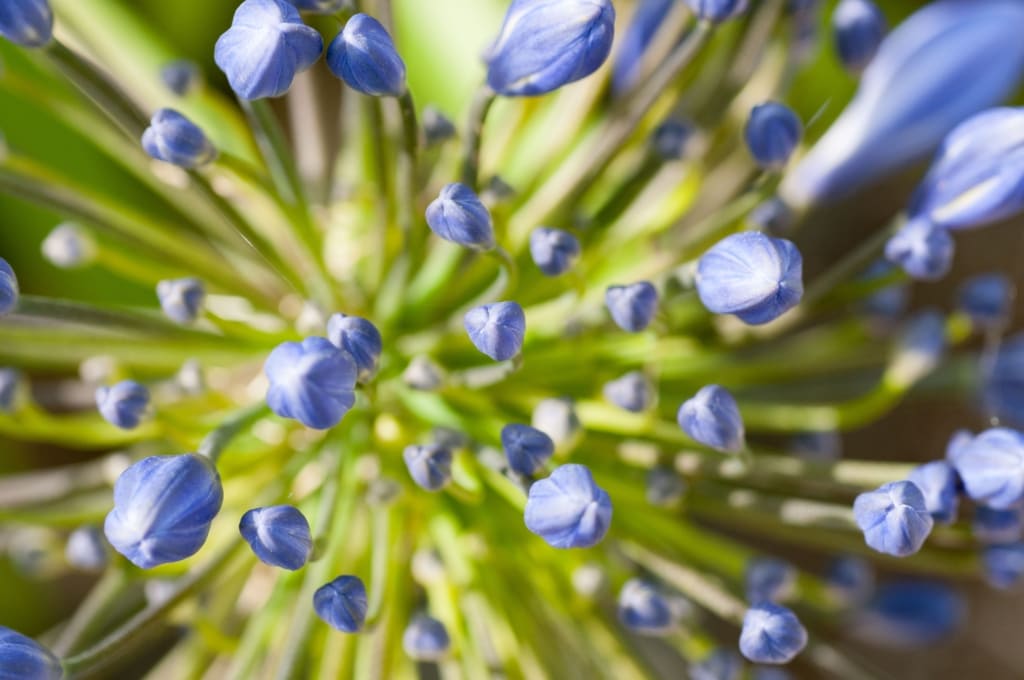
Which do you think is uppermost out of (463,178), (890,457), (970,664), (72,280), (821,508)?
(463,178)

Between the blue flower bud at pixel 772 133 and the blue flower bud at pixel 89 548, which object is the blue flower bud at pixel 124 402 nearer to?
the blue flower bud at pixel 89 548

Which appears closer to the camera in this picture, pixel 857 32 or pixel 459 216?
pixel 459 216

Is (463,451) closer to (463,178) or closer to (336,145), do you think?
(463,178)

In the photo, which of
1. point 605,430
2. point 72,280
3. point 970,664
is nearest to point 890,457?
point 970,664

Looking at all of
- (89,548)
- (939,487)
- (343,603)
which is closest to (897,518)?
(939,487)

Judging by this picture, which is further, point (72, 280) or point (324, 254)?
point (72, 280)

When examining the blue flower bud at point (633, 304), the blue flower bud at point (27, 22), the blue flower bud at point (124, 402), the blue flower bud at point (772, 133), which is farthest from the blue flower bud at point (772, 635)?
the blue flower bud at point (27, 22)

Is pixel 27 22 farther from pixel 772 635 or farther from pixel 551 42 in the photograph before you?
pixel 772 635
